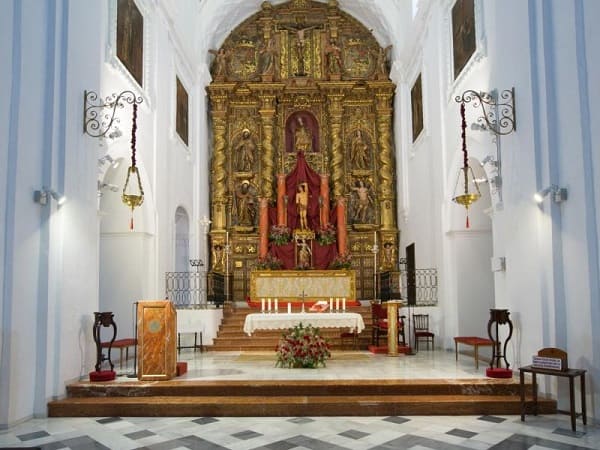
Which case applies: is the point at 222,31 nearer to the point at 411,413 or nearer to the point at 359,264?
the point at 359,264

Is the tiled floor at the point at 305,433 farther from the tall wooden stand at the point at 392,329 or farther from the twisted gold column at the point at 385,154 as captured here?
the twisted gold column at the point at 385,154

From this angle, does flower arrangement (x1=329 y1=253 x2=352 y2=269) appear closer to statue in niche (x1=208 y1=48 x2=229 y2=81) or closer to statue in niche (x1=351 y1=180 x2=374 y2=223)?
statue in niche (x1=351 y1=180 x2=374 y2=223)

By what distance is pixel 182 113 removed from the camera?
16.5 metres

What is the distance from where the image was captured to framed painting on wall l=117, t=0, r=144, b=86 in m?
11.2

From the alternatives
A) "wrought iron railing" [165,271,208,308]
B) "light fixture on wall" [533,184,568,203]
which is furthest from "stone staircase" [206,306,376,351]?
"light fixture on wall" [533,184,568,203]

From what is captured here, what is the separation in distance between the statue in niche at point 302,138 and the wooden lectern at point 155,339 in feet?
38.0

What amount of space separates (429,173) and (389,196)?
4067mm

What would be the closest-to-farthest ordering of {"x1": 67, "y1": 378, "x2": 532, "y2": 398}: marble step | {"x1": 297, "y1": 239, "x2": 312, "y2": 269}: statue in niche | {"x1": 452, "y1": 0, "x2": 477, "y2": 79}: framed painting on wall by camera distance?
{"x1": 67, "y1": 378, "x2": 532, "y2": 398}: marble step
{"x1": 452, "y1": 0, "x2": 477, "y2": 79}: framed painting on wall
{"x1": 297, "y1": 239, "x2": 312, "y2": 269}: statue in niche

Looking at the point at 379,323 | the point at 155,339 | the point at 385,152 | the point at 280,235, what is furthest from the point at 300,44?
the point at 155,339

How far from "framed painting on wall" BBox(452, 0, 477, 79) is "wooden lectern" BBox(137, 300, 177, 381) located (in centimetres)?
727

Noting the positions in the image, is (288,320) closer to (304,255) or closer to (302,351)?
(302,351)

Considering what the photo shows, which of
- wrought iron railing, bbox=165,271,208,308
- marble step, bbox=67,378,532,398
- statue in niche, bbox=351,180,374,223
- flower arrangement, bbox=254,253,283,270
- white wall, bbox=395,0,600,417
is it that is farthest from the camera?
statue in niche, bbox=351,180,374,223

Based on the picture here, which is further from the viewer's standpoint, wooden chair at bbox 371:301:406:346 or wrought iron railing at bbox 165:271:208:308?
wrought iron railing at bbox 165:271:208:308

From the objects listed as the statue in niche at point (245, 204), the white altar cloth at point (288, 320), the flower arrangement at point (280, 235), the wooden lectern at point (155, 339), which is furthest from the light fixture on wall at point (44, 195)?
the statue in niche at point (245, 204)
